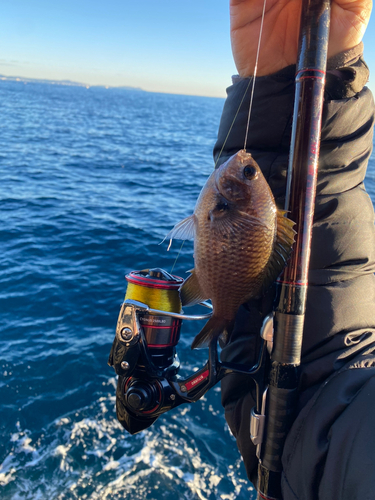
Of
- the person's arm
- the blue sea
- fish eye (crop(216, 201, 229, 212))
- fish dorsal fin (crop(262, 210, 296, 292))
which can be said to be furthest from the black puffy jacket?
the blue sea

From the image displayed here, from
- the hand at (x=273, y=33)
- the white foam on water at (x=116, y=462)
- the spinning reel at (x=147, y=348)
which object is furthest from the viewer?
the white foam on water at (x=116, y=462)

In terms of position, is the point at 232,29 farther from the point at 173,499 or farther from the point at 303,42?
the point at 173,499

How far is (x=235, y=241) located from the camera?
1.65 meters

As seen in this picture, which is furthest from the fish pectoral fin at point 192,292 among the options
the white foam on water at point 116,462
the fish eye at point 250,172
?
the white foam on water at point 116,462

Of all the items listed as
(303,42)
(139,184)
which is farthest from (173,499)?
(139,184)

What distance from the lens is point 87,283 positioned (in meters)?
8.27

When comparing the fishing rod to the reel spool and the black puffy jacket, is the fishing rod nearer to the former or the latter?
the black puffy jacket

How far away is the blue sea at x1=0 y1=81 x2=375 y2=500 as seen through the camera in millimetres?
4145

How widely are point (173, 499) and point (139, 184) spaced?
13.8m

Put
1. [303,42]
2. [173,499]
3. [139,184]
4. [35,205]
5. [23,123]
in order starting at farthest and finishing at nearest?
[23,123]
[139,184]
[35,205]
[173,499]
[303,42]

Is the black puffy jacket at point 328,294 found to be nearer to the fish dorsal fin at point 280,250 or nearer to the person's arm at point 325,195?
the person's arm at point 325,195

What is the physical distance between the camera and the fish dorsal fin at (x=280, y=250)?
5.49ft

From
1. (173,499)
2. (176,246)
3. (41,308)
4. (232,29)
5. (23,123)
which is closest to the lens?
(232,29)

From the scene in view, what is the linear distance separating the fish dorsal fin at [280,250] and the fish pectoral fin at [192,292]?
324mm
